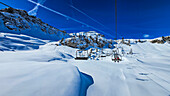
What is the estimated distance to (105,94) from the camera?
1.94m

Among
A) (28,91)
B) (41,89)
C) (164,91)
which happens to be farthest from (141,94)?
(28,91)

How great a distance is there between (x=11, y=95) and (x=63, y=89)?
887 mm

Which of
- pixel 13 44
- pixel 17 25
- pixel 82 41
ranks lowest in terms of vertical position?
pixel 13 44

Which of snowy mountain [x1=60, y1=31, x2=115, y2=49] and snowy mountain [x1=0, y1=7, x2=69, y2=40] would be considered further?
snowy mountain [x1=60, y1=31, x2=115, y2=49]

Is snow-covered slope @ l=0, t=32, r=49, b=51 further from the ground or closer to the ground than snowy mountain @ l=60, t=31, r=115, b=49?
closer to the ground

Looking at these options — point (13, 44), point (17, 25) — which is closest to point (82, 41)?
point (17, 25)

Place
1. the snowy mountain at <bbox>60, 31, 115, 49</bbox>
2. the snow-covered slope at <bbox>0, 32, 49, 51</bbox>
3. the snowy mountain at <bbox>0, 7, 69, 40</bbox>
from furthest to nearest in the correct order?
1. the snowy mountain at <bbox>60, 31, 115, 49</bbox>
2. the snowy mountain at <bbox>0, 7, 69, 40</bbox>
3. the snow-covered slope at <bbox>0, 32, 49, 51</bbox>

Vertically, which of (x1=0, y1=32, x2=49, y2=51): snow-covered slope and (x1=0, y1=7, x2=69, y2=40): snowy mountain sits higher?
(x1=0, y1=7, x2=69, y2=40): snowy mountain

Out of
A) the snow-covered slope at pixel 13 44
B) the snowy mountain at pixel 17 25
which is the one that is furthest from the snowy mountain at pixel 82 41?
the snow-covered slope at pixel 13 44

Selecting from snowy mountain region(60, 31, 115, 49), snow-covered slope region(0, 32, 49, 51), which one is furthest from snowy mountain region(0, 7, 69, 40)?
snow-covered slope region(0, 32, 49, 51)

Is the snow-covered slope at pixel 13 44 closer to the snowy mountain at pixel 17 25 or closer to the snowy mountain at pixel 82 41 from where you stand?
the snowy mountain at pixel 17 25

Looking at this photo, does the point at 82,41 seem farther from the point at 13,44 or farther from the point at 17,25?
the point at 13,44

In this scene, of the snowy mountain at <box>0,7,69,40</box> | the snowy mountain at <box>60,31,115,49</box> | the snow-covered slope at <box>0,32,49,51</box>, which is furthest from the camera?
the snowy mountain at <box>60,31,115,49</box>

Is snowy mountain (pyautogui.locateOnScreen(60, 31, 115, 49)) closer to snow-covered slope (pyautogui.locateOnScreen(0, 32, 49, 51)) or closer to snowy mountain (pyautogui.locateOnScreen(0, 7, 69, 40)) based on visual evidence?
snowy mountain (pyautogui.locateOnScreen(0, 7, 69, 40))
